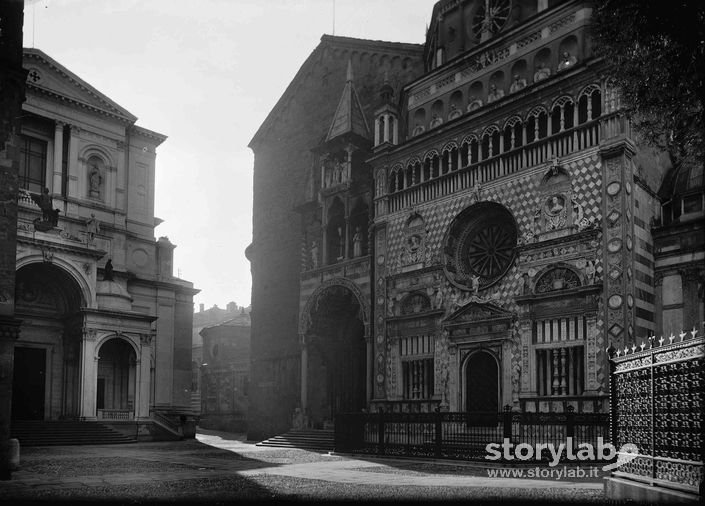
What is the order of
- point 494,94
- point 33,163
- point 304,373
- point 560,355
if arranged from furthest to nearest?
1. point 33,163
2. point 304,373
3. point 494,94
4. point 560,355

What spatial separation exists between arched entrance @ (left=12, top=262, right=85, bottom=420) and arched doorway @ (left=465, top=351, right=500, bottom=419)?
761 inches

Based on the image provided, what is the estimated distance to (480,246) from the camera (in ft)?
95.4

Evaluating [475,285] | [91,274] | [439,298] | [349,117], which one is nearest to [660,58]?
[475,285]

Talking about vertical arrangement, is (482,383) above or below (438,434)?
above

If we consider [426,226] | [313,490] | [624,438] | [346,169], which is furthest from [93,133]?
[624,438]

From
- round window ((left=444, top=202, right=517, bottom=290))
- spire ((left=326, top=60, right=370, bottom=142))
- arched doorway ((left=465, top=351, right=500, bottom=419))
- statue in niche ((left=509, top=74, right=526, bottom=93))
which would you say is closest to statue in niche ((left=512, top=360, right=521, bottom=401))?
arched doorway ((left=465, top=351, right=500, bottom=419))

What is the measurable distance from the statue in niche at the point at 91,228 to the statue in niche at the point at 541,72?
2314cm

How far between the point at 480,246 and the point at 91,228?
2068cm

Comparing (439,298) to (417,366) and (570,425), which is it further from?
(570,425)

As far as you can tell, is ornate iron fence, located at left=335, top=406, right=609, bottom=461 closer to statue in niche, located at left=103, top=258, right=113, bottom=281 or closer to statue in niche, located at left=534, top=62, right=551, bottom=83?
statue in niche, located at left=534, top=62, right=551, bottom=83

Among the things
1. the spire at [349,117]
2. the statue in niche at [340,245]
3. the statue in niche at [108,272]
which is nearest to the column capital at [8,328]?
the statue in niche at [340,245]

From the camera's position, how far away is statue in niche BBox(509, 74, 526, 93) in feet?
92.9

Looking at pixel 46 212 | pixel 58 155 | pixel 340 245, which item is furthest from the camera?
pixel 58 155

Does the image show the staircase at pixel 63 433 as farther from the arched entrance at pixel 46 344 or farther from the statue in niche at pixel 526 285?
the statue in niche at pixel 526 285
